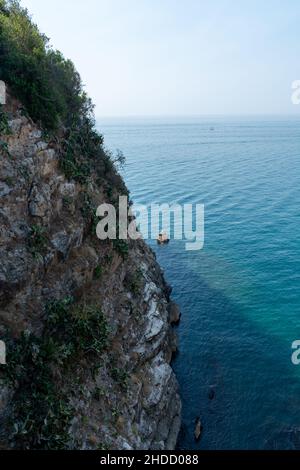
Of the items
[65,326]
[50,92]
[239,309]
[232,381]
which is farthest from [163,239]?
[65,326]

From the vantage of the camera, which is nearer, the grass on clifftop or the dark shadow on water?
the grass on clifftop

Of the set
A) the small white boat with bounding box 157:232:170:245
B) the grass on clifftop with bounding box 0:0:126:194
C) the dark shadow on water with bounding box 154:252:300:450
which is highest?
the grass on clifftop with bounding box 0:0:126:194

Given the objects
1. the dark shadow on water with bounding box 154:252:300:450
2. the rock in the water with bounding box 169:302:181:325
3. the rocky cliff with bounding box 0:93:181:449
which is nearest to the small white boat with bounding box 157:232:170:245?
the dark shadow on water with bounding box 154:252:300:450

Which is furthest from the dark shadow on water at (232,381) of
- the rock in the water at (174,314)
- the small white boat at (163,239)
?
the small white boat at (163,239)

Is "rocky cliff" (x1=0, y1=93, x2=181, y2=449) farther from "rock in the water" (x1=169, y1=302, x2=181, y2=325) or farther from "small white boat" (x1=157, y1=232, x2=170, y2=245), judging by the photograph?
"small white boat" (x1=157, y1=232, x2=170, y2=245)

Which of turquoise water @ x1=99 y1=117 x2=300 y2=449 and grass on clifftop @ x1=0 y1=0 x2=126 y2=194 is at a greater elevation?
grass on clifftop @ x1=0 y1=0 x2=126 y2=194

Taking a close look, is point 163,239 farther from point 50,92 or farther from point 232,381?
point 50,92

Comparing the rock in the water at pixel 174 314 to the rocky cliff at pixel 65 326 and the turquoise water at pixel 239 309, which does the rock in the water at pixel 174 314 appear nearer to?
the turquoise water at pixel 239 309
